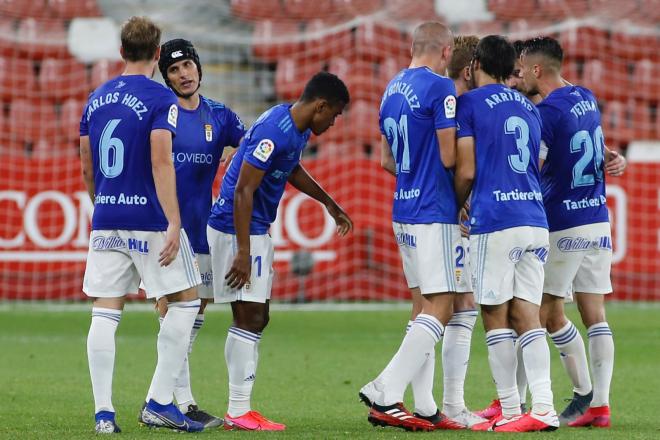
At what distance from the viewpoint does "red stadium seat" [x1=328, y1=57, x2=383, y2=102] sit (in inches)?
696

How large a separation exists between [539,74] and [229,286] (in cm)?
207

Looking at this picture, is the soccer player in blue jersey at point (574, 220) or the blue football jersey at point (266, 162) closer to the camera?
the blue football jersey at point (266, 162)

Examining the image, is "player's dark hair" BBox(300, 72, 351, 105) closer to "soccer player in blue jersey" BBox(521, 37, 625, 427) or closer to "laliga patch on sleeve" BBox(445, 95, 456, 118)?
"laliga patch on sleeve" BBox(445, 95, 456, 118)

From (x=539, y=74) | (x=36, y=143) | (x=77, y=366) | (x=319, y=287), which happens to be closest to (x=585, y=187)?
(x=539, y=74)

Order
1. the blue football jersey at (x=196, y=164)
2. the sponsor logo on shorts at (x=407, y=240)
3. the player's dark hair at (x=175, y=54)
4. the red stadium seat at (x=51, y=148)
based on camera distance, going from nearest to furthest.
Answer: the sponsor logo on shorts at (x=407, y=240) → the blue football jersey at (x=196, y=164) → the player's dark hair at (x=175, y=54) → the red stadium seat at (x=51, y=148)

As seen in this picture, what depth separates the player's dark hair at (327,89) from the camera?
6074mm

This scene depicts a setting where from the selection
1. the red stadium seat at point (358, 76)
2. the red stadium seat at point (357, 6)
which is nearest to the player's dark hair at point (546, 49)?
the red stadium seat at point (358, 76)

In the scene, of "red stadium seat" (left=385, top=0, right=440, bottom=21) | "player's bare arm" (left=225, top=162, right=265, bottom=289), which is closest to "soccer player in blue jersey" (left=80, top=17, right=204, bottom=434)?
"player's bare arm" (left=225, top=162, right=265, bottom=289)

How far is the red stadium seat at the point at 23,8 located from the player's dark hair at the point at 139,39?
13759 mm

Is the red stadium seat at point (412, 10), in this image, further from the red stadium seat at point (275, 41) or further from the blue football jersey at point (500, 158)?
the blue football jersey at point (500, 158)

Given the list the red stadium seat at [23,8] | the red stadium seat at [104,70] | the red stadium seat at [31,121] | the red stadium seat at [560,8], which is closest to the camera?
the red stadium seat at [31,121]

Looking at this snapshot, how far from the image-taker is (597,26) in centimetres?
1884

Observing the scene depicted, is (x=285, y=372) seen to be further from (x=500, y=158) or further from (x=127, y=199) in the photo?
(x=500, y=158)

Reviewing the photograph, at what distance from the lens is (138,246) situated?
5738 mm
